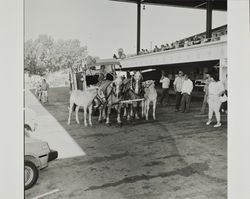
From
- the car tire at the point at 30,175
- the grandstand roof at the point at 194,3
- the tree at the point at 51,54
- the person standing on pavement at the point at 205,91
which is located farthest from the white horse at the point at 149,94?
the car tire at the point at 30,175

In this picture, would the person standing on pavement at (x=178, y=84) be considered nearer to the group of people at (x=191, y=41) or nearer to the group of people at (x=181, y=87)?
the group of people at (x=181, y=87)

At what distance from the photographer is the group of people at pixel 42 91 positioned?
2072 millimetres

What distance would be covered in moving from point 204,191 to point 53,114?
1241mm

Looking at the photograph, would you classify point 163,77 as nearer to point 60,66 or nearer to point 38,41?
point 60,66

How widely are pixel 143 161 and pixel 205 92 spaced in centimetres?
74

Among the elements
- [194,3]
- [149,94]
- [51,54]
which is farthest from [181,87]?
[51,54]

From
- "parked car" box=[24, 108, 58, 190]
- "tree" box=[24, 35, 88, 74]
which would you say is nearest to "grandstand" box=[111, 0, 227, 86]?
"tree" box=[24, 35, 88, 74]

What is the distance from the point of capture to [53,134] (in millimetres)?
2104

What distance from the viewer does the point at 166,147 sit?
2291 millimetres

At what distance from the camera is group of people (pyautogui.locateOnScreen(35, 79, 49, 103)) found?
2.07 m

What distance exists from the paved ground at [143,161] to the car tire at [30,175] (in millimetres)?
44

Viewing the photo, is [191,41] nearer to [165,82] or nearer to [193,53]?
[193,53]

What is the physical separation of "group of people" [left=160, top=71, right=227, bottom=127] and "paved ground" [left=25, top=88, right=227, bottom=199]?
67mm
